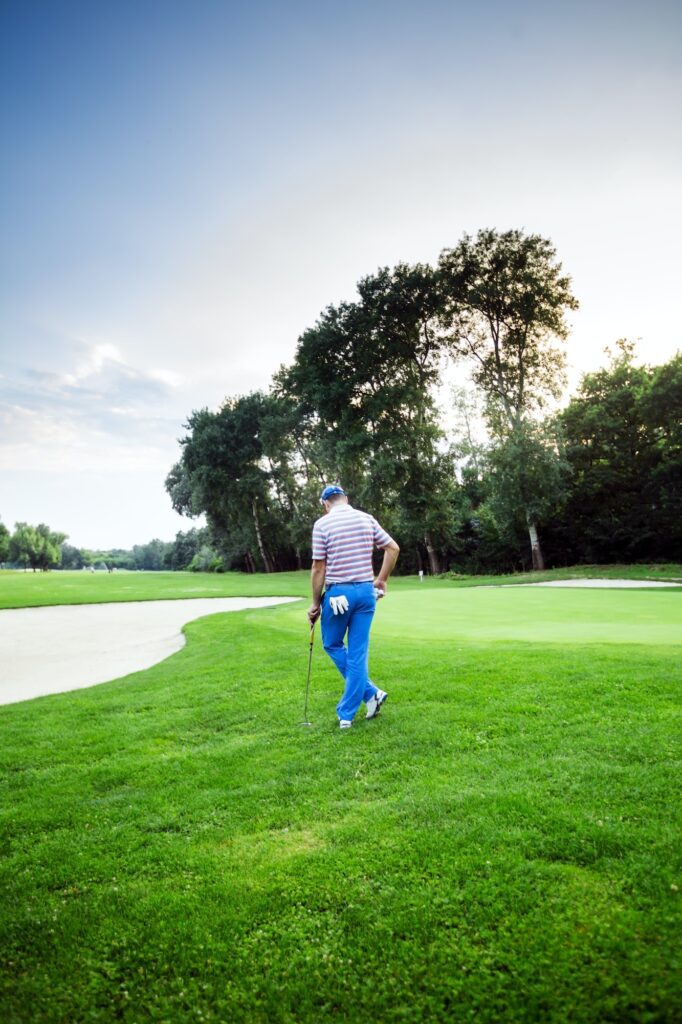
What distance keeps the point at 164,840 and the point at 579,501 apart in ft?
132

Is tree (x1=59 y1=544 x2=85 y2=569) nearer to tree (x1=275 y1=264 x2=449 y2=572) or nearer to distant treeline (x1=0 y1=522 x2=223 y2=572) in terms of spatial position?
distant treeline (x1=0 y1=522 x2=223 y2=572)

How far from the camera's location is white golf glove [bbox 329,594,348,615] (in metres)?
5.62

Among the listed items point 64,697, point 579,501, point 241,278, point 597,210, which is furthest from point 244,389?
point 64,697

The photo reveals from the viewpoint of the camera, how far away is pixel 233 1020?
2098 mm

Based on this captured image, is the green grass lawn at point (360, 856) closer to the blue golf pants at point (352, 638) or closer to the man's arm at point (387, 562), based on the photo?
the blue golf pants at point (352, 638)

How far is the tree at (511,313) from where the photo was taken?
33.8 meters

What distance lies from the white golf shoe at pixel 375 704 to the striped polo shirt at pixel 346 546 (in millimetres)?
1345

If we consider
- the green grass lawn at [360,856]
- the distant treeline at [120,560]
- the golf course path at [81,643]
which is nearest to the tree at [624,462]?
the golf course path at [81,643]

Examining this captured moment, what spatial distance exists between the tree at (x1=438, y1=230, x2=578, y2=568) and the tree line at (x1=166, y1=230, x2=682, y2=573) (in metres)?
0.09

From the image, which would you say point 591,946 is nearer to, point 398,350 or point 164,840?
point 164,840

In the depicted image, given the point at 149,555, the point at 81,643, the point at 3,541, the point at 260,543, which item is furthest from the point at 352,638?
the point at 149,555

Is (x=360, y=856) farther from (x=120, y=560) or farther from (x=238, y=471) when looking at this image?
(x=120, y=560)

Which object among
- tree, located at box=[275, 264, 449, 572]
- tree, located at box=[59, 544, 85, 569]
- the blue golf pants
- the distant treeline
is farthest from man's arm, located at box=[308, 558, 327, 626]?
tree, located at box=[59, 544, 85, 569]

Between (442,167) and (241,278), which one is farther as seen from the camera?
(241,278)
